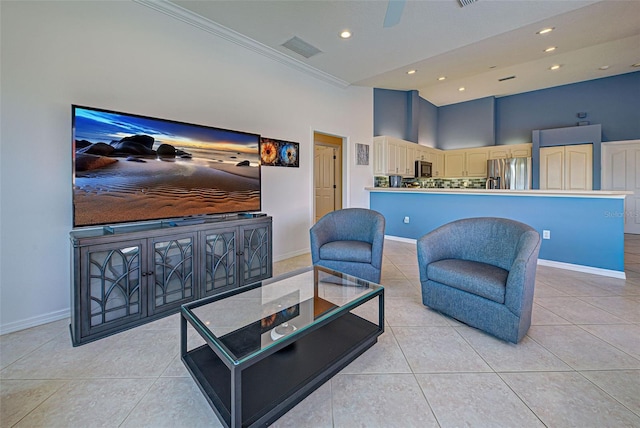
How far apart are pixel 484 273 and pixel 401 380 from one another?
1.04 metres

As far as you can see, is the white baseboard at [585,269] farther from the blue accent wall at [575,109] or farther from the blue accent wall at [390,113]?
the blue accent wall at [575,109]

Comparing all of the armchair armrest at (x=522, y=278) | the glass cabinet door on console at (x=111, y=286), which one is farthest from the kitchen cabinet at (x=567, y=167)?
the glass cabinet door on console at (x=111, y=286)

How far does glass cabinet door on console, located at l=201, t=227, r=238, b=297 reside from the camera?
8.21 feet

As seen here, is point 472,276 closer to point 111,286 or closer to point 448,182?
point 111,286

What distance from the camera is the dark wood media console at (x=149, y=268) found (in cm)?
185

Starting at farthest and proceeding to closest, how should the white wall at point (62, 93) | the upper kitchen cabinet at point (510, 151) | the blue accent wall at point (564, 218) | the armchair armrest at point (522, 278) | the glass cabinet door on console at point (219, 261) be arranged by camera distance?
the upper kitchen cabinet at point (510, 151) < the blue accent wall at point (564, 218) < the glass cabinet door on console at point (219, 261) < the white wall at point (62, 93) < the armchair armrest at point (522, 278)

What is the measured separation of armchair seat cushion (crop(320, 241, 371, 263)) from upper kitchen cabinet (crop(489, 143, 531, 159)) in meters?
5.46

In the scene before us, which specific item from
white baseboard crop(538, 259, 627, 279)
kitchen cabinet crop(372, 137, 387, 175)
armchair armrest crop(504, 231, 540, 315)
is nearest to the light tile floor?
armchair armrest crop(504, 231, 540, 315)

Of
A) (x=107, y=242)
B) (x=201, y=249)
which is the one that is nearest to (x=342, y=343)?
(x=201, y=249)

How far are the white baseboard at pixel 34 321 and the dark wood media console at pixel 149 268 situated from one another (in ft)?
1.32

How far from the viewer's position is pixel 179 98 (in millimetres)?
2830

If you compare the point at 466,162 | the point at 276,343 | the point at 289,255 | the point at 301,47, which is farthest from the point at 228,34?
the point at 466,162

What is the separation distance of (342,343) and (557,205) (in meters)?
3.59

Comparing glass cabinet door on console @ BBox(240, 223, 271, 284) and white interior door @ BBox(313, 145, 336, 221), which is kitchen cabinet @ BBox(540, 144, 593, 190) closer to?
white interior door @ BBox(313, 145, 336, 221)
